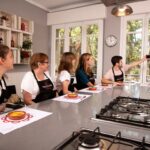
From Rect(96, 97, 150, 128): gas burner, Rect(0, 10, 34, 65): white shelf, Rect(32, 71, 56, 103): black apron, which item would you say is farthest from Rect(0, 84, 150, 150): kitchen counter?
Rect(0, 10, 34, 65): white shelf

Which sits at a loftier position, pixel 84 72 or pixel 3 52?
pixel 3 52

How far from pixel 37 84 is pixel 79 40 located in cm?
292

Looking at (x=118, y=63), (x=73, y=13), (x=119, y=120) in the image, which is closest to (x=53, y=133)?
(x=119, y=120)

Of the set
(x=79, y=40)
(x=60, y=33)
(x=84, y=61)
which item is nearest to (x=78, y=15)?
(x=79, y=40)

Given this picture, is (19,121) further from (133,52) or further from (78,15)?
(78,15)

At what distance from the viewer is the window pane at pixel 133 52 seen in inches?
155

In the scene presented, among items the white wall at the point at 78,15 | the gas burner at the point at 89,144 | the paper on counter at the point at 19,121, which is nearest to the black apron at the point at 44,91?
the paper on counter at the point at 19,121

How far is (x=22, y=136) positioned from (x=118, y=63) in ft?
9.99

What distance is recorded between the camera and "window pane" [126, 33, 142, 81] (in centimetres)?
393

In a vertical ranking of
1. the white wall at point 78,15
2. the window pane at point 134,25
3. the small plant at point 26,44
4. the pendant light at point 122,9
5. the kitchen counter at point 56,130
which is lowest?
the kitchen counter at point 56,130

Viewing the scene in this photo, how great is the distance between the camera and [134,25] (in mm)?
3961

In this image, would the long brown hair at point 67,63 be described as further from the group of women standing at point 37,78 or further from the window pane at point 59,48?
the window pane at point 59,48

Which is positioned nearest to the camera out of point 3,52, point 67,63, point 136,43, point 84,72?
point 3,52

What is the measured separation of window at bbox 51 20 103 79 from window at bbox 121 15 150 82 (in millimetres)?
593
